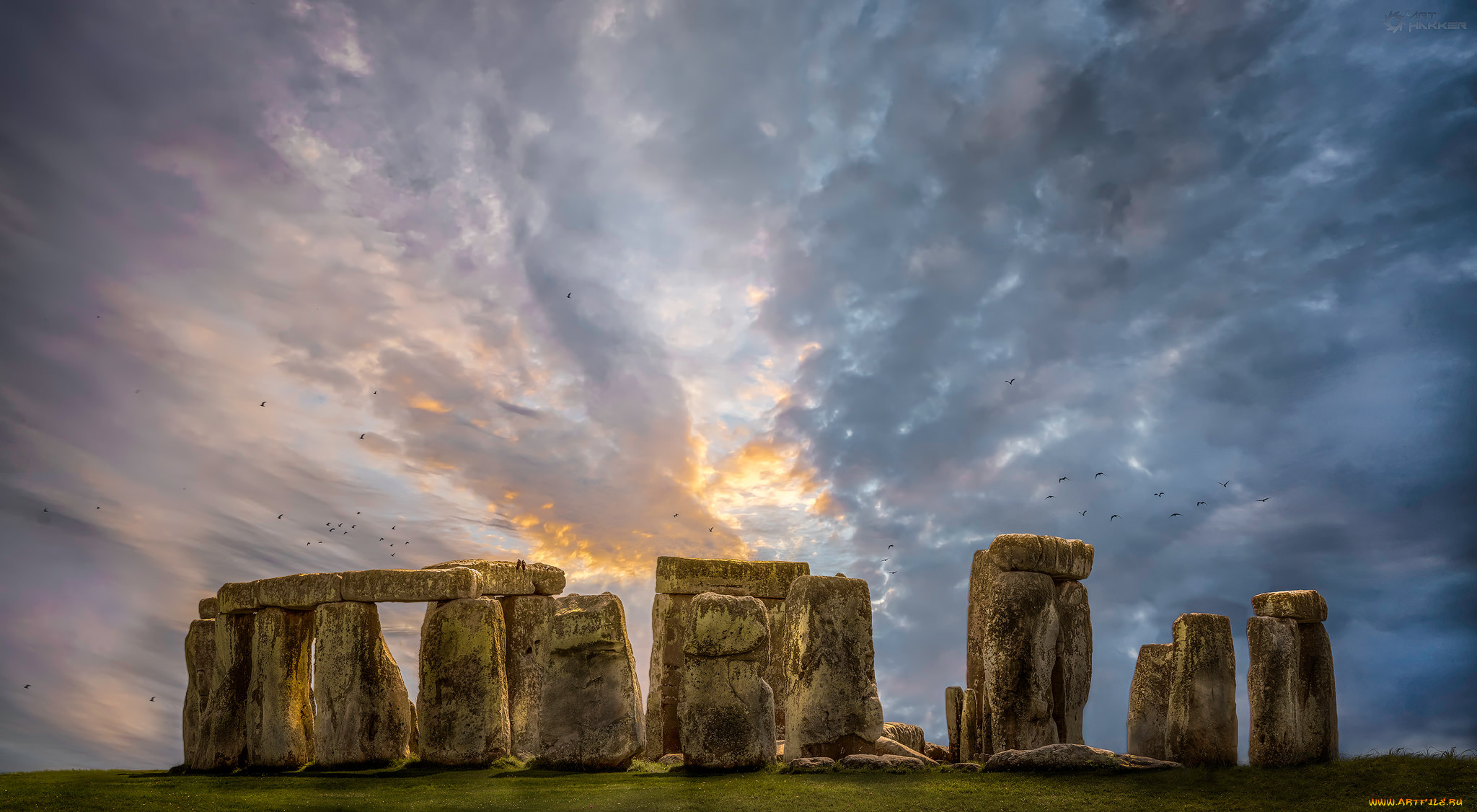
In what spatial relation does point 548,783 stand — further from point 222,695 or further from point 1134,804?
point 222,695

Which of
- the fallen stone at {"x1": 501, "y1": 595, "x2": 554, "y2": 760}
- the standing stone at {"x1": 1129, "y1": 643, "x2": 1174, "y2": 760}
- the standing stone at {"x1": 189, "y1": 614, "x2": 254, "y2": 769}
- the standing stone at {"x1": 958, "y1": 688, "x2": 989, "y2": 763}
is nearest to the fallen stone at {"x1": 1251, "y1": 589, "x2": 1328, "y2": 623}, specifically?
the standing stone at {"x1": 1129, "y1": 643, "x2": 1174, "y2": 760}

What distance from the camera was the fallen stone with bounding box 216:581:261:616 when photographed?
56.3 ft

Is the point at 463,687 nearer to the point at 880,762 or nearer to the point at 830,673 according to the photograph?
the point at 830,673

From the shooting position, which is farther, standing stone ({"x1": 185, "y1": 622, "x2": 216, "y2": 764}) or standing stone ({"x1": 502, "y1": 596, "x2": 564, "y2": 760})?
standing stone ({"x1": 185, "y1": 622, "x2": 216, "y2": 764})

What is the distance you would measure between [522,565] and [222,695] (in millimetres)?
5803

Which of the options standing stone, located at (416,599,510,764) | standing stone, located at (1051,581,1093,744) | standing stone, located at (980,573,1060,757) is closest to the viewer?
standing stone, located at (980,573,1060,757)

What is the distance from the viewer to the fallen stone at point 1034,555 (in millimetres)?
13953

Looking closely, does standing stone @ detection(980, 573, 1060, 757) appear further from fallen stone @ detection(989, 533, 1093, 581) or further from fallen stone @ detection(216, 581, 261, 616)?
fallen stone @ detection(216, 581, 261, 616)

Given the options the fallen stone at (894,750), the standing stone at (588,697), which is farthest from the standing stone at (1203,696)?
the standing stone at (588,697)

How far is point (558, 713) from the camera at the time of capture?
42.9ft

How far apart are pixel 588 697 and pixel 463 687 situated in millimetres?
3066

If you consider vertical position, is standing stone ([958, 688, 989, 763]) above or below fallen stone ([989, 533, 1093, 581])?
below

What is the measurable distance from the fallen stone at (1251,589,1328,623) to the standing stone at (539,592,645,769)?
9091mm

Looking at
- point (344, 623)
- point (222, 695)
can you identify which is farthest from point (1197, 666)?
point (222, 695)
